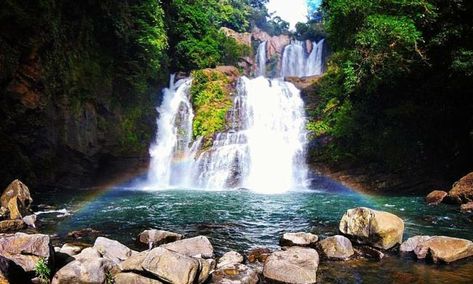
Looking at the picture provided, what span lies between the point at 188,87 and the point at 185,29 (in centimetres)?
671

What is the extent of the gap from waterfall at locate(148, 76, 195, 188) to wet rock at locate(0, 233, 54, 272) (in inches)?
686

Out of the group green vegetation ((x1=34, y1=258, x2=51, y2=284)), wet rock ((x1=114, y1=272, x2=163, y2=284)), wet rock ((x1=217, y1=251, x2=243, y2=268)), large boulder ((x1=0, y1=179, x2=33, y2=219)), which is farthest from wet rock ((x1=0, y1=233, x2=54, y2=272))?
large boulder ((x1=0, y1=179, x2=33, y2=219))

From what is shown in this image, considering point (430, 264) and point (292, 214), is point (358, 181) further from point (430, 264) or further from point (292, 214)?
point (430, 264)

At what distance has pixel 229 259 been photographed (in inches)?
323

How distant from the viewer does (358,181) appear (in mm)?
22141

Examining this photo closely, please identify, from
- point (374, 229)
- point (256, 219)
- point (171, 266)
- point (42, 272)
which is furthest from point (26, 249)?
point (256, 219)

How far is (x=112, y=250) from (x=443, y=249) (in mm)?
7010

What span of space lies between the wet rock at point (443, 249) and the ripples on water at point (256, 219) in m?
0.30

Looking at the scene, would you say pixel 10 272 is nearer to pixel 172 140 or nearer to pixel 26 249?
pixel 26 249

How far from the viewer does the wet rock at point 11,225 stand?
417 inches

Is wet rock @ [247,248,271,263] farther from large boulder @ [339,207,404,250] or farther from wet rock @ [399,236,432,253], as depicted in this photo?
wet rock @ [399,236,432,253]

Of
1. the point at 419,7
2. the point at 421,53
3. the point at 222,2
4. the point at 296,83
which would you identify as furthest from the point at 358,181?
the point at 222,2

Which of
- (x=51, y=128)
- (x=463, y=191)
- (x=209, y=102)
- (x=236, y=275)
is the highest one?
(x=209, y=102)

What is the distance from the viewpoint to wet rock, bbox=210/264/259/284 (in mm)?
7191
